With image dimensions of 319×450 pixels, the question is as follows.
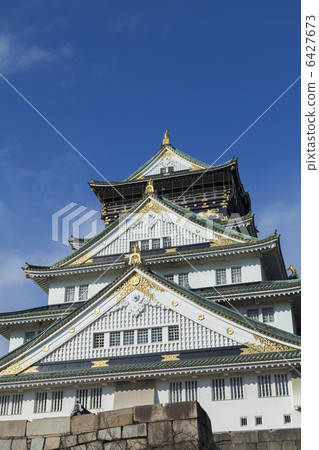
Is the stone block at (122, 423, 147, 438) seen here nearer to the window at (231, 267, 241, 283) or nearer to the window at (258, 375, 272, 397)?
the window at (258, 375, 272, 397)

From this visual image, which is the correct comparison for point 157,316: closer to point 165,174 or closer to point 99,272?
point 99,272

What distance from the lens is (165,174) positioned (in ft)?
158

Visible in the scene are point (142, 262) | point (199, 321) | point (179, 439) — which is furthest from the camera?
point (142, 262)

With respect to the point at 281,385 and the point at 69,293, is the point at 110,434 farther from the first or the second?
the point at 69,293

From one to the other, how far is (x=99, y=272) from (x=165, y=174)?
14.2m

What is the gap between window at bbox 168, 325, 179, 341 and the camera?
2776 cm

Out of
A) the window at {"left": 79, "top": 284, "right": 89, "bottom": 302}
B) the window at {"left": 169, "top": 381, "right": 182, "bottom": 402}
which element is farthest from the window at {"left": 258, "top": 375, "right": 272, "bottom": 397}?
the window at {"left": 79, "top": 284, "right": 89, "bottom": 302}

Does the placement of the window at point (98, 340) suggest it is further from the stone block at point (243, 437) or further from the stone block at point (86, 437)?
the stone block at point (86, 437)

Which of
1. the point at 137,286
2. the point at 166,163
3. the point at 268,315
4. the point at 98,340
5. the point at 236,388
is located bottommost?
the point at 236,388

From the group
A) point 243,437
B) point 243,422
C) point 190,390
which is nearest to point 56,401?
point 190,390

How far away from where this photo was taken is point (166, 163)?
5000 centimetres

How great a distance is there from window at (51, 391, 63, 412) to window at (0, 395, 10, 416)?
2.44m

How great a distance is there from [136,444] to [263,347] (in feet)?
38.8
